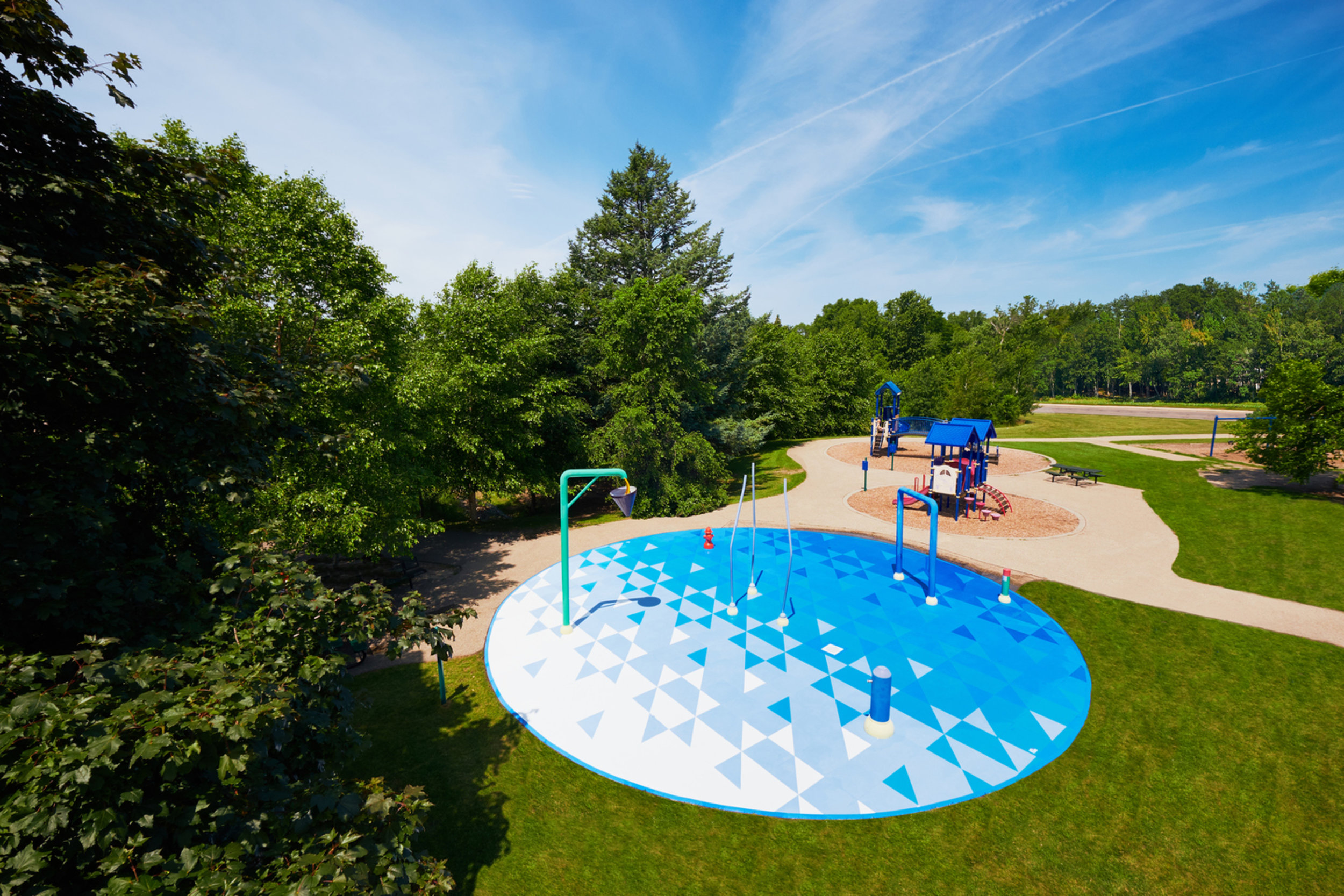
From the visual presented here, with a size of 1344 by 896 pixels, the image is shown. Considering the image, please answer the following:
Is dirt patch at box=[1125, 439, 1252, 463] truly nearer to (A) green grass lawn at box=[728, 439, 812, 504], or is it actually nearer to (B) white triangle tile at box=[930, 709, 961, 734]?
(A) green grass lawn at box=[728, 439, 812, 504]

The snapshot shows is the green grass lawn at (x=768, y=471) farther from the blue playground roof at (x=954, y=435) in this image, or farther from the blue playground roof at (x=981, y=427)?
the blue playground roof at (x=981, y=427)

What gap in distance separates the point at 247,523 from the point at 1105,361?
370ft

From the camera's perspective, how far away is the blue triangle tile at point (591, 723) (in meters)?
9.31

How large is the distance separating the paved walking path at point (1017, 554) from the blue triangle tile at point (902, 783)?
9291 mm

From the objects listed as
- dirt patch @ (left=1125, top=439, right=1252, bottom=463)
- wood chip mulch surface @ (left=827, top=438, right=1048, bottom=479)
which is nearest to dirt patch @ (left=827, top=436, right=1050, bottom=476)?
wood chip mulch surface @ (left=827, top=438, right=1048, bottom=479)

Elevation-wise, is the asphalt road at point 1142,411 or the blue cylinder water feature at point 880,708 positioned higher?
the asphalt road at point 1142,411

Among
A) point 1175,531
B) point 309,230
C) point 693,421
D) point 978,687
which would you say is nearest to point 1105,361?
point 1175,531

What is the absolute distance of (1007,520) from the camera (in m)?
20.3

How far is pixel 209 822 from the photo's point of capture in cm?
377

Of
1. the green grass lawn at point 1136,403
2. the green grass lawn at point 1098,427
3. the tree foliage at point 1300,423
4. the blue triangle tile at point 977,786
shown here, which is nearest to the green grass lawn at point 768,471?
the blue triangle tile at point 977,786

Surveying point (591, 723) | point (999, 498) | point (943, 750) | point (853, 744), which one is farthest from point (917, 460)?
point (591, 723)

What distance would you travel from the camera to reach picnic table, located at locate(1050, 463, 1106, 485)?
84.5ft

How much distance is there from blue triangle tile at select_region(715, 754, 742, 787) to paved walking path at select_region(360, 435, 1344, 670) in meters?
6.80

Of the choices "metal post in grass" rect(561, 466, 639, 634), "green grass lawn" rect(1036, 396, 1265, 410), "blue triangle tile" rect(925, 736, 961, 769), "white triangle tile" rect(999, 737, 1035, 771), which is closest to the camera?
"white triangle tile" rect(999, 737, 1035, 771)
